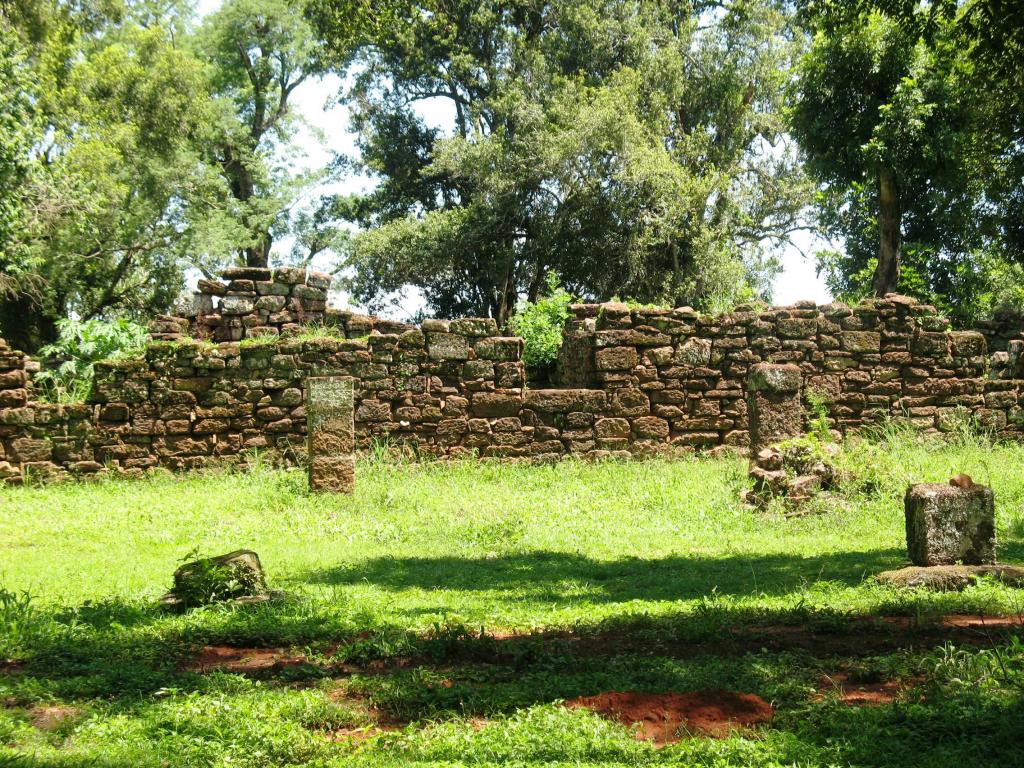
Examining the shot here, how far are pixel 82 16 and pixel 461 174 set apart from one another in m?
13.3

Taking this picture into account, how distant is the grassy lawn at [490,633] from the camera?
151 inches

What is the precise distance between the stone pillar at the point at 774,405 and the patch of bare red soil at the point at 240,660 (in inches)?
291

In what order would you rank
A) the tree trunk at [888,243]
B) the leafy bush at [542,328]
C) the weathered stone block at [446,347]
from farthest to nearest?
1. the tree trunk at [888,243]
2. the leafy bush at [542,328]
3. the weathered stone block at [446,347]

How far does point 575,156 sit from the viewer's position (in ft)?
85.3

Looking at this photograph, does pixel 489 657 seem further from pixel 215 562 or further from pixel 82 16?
pixel 82 16

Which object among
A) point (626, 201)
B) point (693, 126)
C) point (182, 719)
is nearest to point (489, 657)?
point (182, 719)

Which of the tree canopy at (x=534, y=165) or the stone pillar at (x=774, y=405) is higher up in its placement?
the tree canopy at (x=534, y=165)

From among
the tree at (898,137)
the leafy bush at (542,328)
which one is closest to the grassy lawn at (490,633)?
the leafy bush at (542,328)

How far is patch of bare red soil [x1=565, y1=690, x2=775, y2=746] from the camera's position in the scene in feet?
13.0

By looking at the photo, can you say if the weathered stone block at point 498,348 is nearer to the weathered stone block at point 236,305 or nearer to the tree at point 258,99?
the weathered stone block at point 236,305

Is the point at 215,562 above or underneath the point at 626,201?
underneath

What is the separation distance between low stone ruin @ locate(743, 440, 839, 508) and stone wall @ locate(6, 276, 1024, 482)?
3.52ft

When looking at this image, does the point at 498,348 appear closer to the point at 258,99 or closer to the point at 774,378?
the point at 774,378

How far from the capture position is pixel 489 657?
5.08m
